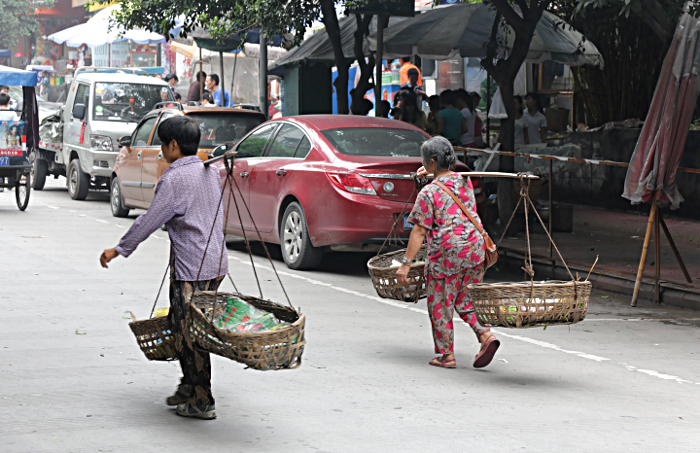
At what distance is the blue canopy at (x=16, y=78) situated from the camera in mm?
15922

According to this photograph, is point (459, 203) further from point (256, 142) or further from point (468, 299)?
point (256, 142)

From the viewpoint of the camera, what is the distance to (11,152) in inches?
599

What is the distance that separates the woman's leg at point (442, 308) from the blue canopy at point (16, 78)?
11.6m

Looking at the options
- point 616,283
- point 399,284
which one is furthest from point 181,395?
point 616,283

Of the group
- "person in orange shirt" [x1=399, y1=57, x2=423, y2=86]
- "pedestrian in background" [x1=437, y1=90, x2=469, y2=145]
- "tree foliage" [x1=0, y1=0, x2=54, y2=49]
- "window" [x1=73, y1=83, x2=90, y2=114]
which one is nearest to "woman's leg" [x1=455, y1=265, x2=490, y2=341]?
"pedestrian in background" [x1=437, y1=90, x2=469, y2=145]

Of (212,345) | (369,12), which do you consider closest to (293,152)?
(369,12)

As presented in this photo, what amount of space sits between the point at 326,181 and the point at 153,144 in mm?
5216

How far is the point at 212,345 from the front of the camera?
180 inches

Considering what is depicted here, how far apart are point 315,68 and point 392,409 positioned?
16163 mm

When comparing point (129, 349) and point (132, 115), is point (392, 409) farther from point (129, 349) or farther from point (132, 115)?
point (132, 115)

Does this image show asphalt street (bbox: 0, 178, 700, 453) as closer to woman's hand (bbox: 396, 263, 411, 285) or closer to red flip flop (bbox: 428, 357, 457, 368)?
red flip flop (bbox: 428, 357, 457, 368)

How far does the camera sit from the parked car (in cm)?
1394

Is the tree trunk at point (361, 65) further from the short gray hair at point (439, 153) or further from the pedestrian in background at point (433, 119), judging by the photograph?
the short gray hair at point (439, 153)

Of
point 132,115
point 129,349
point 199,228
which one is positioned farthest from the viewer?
point 132,115
